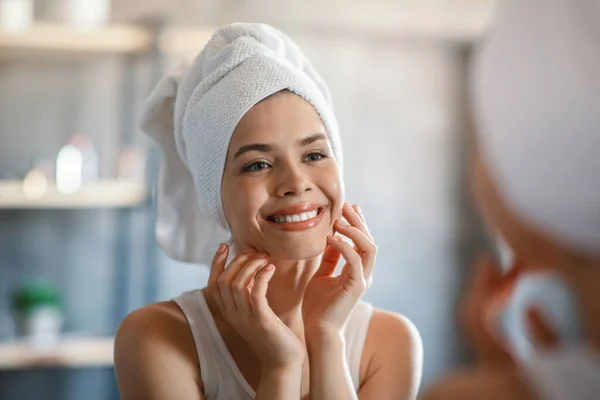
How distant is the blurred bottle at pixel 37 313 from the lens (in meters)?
2.26

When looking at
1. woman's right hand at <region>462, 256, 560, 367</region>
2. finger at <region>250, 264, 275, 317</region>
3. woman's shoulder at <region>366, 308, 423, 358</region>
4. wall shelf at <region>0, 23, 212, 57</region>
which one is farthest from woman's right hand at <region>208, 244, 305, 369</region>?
wall shelf at <region>0, 23, 212, 57</region>

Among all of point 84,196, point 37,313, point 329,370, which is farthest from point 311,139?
point 37,313

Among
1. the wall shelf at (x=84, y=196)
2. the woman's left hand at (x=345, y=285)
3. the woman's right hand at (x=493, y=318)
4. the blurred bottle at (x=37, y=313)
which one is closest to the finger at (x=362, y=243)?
the woman's left hand at (x=345, y=285)

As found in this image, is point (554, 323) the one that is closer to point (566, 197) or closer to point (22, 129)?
point (566, 197)

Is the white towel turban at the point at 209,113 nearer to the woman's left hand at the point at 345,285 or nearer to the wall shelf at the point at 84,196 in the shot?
the woman's left hand at the point at 345,285

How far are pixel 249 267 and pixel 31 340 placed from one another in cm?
154

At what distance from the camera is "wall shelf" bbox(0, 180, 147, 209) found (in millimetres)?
2256

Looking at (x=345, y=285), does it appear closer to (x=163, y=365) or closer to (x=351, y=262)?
(x=351, y=262)

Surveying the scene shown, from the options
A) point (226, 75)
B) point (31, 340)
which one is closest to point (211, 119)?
Answer: point (226, 75)

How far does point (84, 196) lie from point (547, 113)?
Result: 2077 mm

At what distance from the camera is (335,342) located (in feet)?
3.46

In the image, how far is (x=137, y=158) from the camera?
241cm

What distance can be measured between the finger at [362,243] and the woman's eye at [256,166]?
147 millimetres

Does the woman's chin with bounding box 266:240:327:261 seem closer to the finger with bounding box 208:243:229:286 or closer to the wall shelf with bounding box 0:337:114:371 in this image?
the finger with bounding box 208:243:229:286
